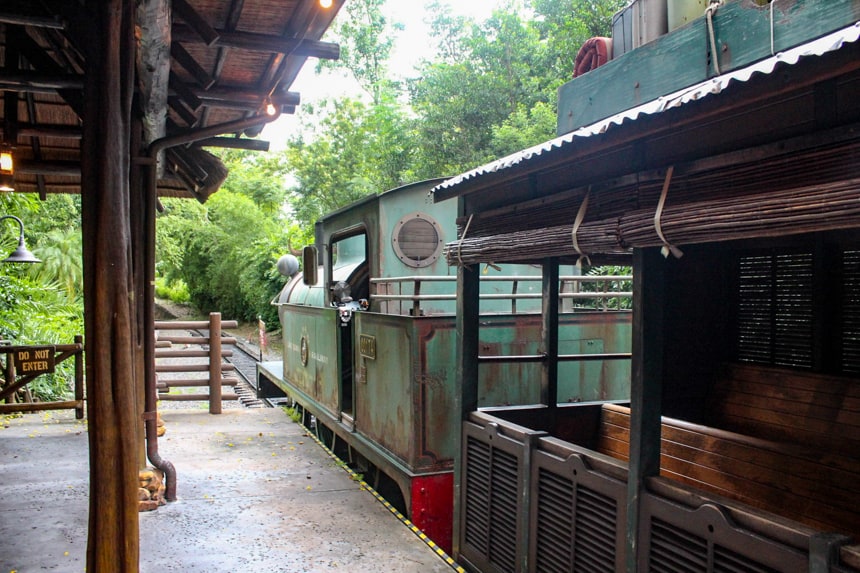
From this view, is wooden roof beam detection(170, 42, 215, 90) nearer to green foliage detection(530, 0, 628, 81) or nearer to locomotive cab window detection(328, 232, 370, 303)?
locomotive cab window detection(328, 232, 370, 303)

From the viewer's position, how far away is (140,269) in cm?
547

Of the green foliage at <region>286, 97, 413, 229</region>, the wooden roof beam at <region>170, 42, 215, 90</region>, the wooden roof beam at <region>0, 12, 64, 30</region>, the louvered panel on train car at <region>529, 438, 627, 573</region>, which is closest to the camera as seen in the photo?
the louvered panel on train car at <region>529, 438, 627, 573</region>

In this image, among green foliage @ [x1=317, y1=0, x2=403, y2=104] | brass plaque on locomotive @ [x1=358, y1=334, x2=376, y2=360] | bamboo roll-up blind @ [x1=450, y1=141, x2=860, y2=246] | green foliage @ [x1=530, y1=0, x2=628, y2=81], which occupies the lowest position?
brass plaque on locomotive @ [x1=358, y1=334, x2=376, y2=360]

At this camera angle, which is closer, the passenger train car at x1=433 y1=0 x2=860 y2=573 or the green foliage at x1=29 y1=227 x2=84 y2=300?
the passenger train car at x1=433 y1=0 x2=860 y2=573

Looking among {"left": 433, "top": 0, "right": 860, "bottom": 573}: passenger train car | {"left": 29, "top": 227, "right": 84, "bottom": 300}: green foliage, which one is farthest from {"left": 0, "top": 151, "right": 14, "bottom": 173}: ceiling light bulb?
{"left": 29, "top": 227, "right": 84, "bottom": 300}: green foliage

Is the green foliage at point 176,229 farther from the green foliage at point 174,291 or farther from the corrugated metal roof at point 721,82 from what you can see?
the corrugated metal roof at point 721,82

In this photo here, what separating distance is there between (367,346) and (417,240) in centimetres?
124

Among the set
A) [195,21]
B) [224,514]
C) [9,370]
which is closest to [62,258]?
[9,370]

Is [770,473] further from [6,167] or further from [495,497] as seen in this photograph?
[6,167]

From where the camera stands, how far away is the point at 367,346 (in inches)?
268

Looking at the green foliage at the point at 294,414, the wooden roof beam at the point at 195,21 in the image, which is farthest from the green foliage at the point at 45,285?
the wooden roof beam at the point at 195,21

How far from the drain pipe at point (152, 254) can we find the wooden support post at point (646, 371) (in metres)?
3.56

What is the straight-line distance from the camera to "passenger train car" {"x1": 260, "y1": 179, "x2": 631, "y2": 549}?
18.7 ft

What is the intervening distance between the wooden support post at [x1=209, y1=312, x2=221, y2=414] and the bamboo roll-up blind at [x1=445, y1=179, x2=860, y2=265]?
738cm
